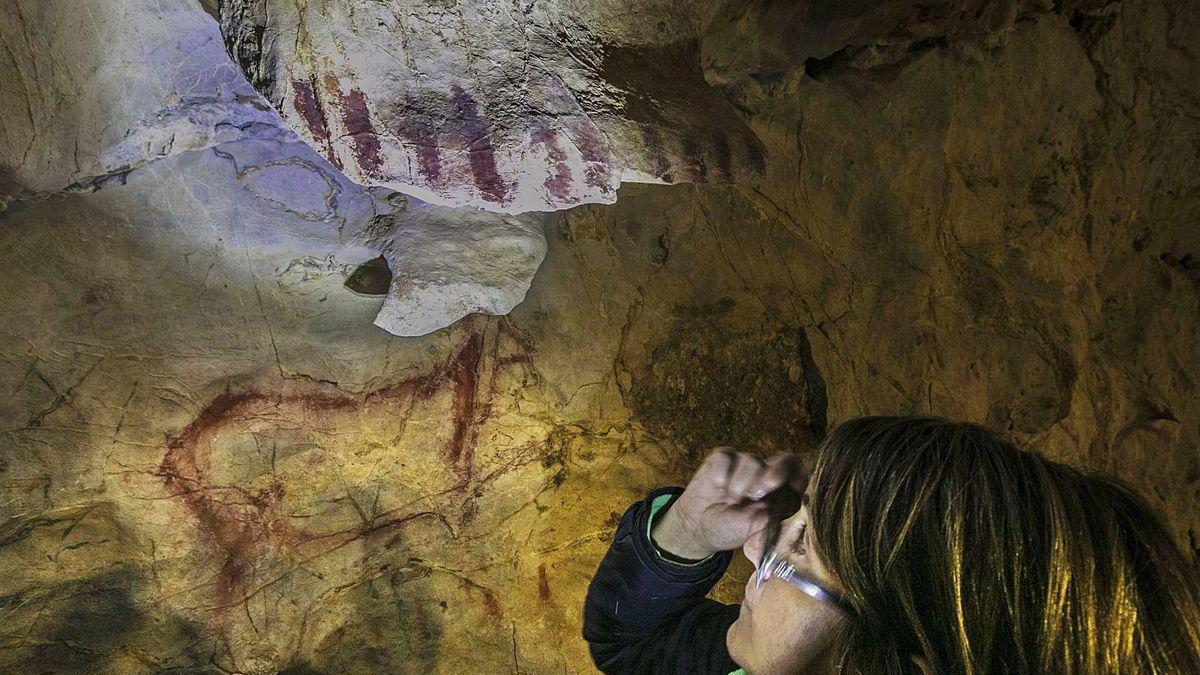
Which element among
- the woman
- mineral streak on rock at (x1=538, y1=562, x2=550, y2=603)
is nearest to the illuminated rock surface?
mineral streak on rock at (x1=538, y1=562, x2=550, y2=603)

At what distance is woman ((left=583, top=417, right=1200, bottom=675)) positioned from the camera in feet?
2.44

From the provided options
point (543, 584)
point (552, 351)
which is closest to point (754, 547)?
point (552, 351)

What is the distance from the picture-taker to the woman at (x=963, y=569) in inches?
29.3

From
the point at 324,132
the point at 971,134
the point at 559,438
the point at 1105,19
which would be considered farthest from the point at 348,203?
the point at 1105,19

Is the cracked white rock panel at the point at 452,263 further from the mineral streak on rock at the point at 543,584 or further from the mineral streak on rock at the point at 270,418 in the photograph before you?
the mineral streak on rock at the point at 543,584

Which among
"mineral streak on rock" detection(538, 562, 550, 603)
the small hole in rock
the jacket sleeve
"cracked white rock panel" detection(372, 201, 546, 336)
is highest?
"cracked white rock panel" detection(372, 201, 546, 336)

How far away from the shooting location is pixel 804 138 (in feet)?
6.72

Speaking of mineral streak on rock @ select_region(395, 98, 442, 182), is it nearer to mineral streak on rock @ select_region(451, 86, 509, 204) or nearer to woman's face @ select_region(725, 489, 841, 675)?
mineral streak on rock @ select_region(451, 86, 509, 204)

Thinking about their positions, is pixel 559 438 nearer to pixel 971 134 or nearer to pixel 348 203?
pixel 348 203

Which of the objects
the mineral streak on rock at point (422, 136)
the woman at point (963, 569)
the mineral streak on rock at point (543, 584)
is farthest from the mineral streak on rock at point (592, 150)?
the mineral streak on rock at point (543, 584)

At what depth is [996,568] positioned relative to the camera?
0.77m

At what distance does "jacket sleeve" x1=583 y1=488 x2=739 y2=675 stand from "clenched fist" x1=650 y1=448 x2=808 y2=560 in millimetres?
70

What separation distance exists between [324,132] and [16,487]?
153 cm

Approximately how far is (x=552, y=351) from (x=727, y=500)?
1.18 meters
